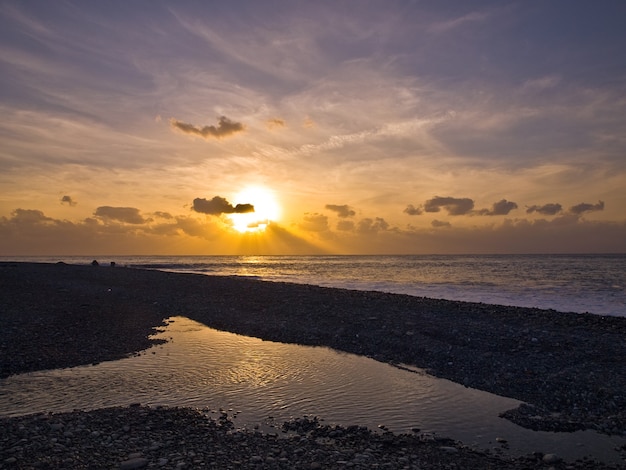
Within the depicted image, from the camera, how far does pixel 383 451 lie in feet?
28.0

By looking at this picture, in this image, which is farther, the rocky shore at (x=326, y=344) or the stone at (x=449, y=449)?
the stone at (x=449, y=449)

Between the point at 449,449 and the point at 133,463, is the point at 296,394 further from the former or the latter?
the point at 133,463

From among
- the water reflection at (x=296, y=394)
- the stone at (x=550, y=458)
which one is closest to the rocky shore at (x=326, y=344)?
the stone at (x=550, y=458)

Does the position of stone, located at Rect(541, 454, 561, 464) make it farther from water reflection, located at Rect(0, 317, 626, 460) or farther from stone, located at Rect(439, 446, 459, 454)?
stone, located at Rect(439, 446, 459, 454)

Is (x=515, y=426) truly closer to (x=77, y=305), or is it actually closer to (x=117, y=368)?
(x=117, y=368)

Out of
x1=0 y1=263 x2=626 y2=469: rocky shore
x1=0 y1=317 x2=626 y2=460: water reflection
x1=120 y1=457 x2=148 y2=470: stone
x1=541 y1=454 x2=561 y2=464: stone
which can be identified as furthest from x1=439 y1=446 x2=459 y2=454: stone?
x1=120 y1=457 x2=148 y2=470: stone

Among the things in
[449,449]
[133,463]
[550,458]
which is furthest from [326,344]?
[133,463]

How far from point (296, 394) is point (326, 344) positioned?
7.26m

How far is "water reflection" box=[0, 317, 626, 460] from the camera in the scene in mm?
9883

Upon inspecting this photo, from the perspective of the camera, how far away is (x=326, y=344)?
63.7 feet

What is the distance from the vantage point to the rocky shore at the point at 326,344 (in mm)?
8230

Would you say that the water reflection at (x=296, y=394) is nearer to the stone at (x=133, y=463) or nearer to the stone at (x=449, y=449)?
the stone at (x=449, y=449)

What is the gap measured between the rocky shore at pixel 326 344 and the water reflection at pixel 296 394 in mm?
718

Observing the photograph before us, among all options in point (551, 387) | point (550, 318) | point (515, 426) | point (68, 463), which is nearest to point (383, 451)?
point (515, 426)
